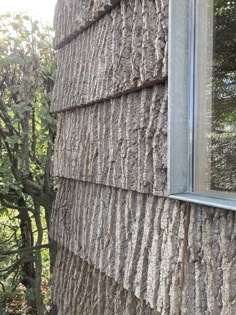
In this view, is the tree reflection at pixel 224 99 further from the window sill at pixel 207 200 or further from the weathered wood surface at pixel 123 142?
the weathered wood surface at pixel 123 142

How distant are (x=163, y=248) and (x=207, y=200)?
24 cm

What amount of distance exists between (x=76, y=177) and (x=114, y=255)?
479 millimetres

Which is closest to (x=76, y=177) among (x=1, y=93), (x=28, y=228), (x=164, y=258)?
(x=164, y=258)

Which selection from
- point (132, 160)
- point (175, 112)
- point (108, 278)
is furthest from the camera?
point (108, 278)

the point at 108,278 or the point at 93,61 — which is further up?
the point at 93,61

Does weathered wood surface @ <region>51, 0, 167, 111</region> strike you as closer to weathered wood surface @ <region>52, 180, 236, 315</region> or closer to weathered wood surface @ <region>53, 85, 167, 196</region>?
weathered wood surface @ <region>53, 85, 167, 196</region>

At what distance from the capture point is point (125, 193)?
1.31 meters

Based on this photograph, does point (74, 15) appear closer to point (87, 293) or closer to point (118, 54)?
point (118, 54)

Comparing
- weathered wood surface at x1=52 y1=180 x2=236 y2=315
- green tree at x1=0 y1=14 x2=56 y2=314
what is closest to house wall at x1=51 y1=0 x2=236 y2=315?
weathered wood surface at x1=52 y1=180 x2=236 y2=315

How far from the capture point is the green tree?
2.81m

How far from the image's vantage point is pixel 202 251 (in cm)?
92

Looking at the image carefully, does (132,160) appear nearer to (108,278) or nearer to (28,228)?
(108,278)

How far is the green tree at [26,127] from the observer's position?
281 centimetres

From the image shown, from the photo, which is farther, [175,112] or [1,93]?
[1,93]
